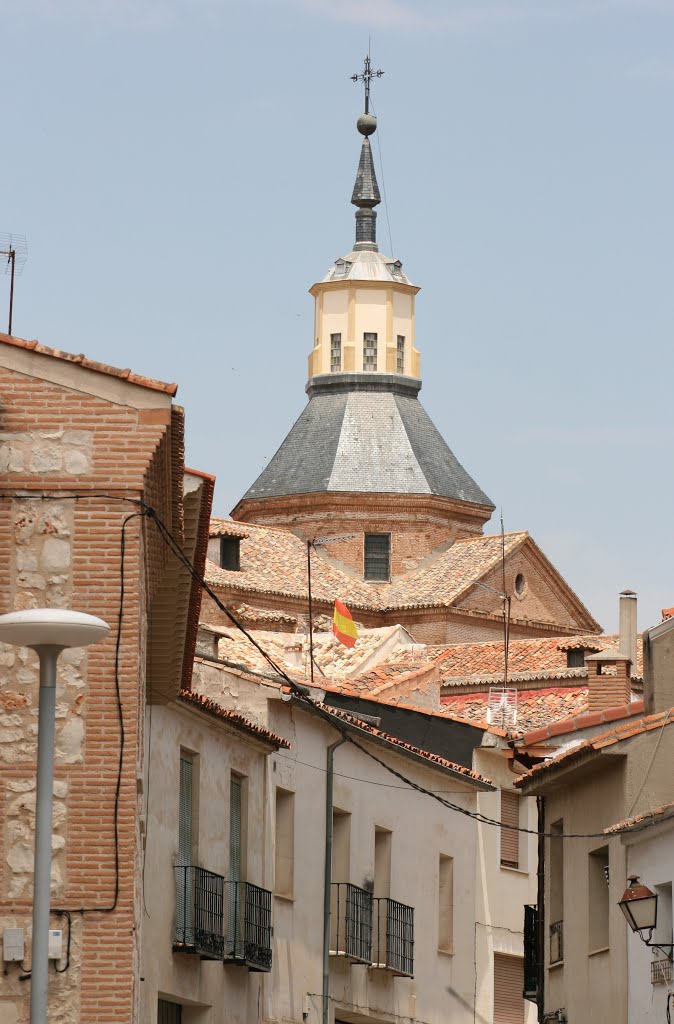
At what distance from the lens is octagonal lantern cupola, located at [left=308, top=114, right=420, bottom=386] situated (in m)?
76.1

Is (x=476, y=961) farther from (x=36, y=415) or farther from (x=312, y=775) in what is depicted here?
(x=36, y=415)

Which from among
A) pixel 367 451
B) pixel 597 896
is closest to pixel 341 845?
pixel 597 896

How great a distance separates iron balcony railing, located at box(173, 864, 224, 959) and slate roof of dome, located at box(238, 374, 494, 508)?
48175mm

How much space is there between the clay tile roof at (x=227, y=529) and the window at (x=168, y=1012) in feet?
139

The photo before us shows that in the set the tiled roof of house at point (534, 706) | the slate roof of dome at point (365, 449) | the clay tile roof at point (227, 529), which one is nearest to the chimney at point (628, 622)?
the tiled roof of house at point (534, 706)

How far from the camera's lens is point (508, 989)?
35.5 metres

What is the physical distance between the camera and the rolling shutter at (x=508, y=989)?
3506 cm

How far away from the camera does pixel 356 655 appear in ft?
155

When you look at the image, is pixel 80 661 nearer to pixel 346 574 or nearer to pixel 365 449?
pixel 346 574

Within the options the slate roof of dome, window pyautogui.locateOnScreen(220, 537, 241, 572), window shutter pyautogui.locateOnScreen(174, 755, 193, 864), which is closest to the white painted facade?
window shutter pyautogui.locateOnScreen(174, 755, 193, 864)

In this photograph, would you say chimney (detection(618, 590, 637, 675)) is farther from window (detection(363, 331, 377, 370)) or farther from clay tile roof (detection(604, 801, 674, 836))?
window (detection(363, 331, 377, 370))

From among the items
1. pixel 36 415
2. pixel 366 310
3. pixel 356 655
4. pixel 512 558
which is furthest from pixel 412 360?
pixel 36 415

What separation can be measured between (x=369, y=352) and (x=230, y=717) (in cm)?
5241

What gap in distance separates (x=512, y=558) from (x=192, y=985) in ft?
152
